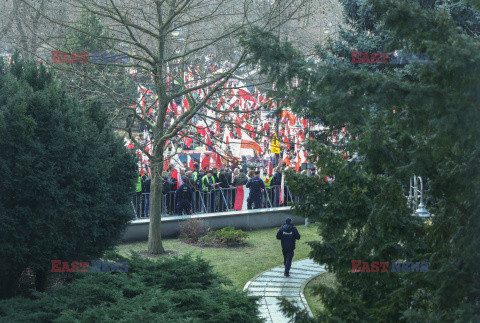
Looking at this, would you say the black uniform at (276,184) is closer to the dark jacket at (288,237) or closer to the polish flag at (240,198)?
the polish flag at (240,198)

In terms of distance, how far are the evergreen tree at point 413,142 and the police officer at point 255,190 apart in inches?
560

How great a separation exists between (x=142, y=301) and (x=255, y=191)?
13.6 m

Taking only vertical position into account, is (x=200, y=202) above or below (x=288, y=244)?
above

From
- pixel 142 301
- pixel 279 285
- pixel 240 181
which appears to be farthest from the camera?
pixel 240 181

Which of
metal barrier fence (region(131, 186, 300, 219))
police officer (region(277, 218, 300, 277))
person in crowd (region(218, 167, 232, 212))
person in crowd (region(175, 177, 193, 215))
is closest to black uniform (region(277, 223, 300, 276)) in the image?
police officer (region(277, 218, 300, 277))

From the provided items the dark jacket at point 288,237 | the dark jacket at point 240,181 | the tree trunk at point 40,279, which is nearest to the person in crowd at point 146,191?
the dark jacket at point 240,181

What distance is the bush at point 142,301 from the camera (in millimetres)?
6039

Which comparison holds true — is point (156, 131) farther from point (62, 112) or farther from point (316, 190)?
point (316, 190)

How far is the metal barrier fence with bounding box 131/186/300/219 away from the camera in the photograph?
1838 centimetres

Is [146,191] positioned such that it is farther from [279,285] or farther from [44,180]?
[44,180]

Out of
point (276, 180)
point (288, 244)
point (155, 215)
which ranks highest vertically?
point (276, 180)

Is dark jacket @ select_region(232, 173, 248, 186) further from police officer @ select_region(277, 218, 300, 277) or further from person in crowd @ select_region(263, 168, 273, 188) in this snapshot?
police officer @ select_region(277, 218, 300, 277)

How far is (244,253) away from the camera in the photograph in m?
15.7

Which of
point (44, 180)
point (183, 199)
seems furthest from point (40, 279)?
point (183, 199)
